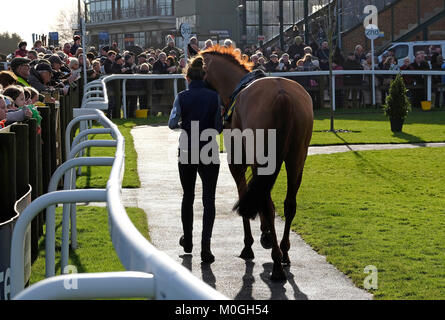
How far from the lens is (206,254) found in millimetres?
7562

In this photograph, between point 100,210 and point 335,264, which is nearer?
point 335,264

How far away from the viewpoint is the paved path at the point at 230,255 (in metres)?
6.52

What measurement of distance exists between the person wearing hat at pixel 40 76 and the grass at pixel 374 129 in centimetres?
693

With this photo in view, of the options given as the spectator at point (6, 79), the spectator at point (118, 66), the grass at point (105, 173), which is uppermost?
the spectator at point (118, 66)

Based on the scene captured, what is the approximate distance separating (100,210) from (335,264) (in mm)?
4191

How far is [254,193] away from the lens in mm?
7062

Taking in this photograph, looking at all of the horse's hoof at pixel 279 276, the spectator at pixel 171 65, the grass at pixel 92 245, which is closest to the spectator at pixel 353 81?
the spectator at pixel 171 65

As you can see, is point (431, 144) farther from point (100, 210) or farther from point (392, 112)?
point (100, 210)

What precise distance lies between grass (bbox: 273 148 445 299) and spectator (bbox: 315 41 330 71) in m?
12.5

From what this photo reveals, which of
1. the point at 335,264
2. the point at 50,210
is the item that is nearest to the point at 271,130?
the point at 335,264

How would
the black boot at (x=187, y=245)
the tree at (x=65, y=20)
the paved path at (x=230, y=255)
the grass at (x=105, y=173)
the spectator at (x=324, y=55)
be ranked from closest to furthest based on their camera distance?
the paved path at (x=230, y=255) → the black boot at (x=187, y=245) → the grass at (x=105, y=173) → the spectator at (x=324, y=55) → the tree at (x=65, y=20)

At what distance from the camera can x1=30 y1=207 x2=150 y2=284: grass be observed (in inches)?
283

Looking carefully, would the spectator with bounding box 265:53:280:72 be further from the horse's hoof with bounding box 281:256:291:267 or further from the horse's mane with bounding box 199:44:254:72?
the horse's hoof with bounding box 281:256:291:267

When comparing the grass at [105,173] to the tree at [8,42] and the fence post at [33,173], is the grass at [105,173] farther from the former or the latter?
the tree at [8,42]
